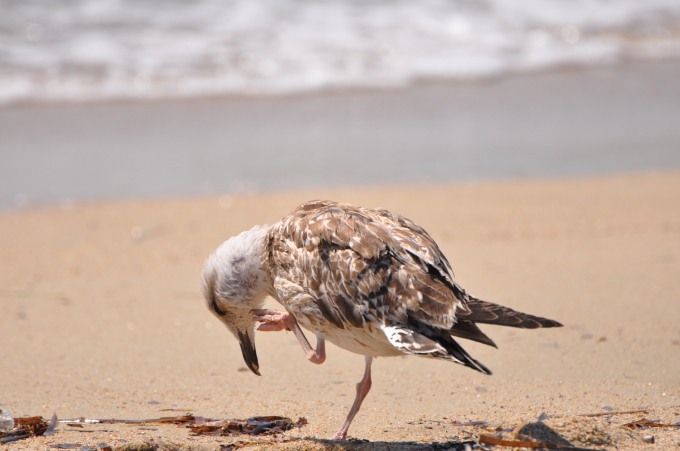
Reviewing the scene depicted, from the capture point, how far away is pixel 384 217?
440 cm

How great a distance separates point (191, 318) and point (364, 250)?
2421 millimetres

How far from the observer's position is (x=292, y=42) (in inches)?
619

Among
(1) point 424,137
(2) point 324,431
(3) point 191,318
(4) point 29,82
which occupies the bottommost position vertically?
(2) point 324,431

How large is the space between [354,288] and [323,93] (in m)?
10.2

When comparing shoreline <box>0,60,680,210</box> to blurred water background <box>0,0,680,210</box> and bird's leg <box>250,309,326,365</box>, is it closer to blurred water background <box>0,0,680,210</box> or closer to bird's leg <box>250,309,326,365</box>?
blurred water background <box>0,0,680,210</box>

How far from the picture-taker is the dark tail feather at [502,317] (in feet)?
11.4

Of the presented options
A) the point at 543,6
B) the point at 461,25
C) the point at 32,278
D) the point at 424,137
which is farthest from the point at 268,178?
the point at 543,6

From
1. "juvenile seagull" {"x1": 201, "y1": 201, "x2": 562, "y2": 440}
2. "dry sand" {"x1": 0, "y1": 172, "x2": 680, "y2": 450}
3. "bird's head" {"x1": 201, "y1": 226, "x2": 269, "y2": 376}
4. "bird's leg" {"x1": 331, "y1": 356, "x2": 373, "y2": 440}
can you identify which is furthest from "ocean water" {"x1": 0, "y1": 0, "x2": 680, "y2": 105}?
"bird's leg" {"x1": 331, "y1": 356, "x2": 373, "y2": 440}

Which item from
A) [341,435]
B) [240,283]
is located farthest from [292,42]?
[341,435]

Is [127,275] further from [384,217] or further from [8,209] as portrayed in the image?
[384,217]

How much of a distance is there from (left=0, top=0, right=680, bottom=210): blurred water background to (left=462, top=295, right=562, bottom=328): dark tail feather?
224 inches

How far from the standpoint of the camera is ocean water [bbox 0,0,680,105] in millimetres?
14016

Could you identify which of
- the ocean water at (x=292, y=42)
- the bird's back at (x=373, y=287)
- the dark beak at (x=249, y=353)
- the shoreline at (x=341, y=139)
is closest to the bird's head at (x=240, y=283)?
the dark beak at (x=249, y=353)

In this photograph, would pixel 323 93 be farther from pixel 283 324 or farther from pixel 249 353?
pixel 283 324
